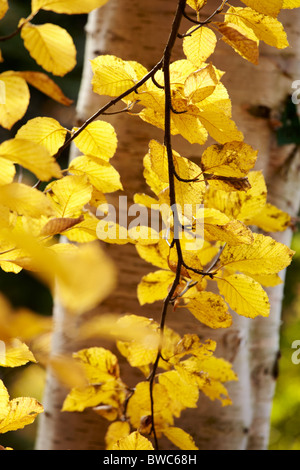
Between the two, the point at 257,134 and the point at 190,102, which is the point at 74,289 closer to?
the point at 190,102

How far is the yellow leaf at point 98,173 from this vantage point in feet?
1.40

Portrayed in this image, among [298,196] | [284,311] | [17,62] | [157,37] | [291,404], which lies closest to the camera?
[157,37]

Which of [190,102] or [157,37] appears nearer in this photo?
[190,102]

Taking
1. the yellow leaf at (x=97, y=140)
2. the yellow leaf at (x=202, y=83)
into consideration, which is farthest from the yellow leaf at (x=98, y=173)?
the yellow leaf at (x=202, y=83)

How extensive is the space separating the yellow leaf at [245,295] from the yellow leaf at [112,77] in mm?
189

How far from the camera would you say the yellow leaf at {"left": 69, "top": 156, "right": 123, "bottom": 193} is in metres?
0.43

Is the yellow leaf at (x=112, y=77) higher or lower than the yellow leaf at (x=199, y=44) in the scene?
lower

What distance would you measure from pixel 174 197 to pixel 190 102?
77 millimetres

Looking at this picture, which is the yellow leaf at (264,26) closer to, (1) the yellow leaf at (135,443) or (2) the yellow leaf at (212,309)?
(2) the yellow leaf at (212,309)

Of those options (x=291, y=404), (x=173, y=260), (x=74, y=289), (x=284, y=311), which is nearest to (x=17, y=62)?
(x=284, y=311)

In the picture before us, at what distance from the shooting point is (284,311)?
9.20 ft

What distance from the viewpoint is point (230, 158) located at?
0.38 metres

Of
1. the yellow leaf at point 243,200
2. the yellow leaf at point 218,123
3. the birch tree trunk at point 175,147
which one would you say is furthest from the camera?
the birch tree trunk at point 175,147

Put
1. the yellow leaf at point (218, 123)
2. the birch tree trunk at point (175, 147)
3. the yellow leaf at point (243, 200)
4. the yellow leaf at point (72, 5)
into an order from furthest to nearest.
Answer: the birch tree trunk at point (175, 147), the yellow leaf at point (243, 200), the yellow leaf at point (218, 123), the yellow leaf at point (72, 5)
